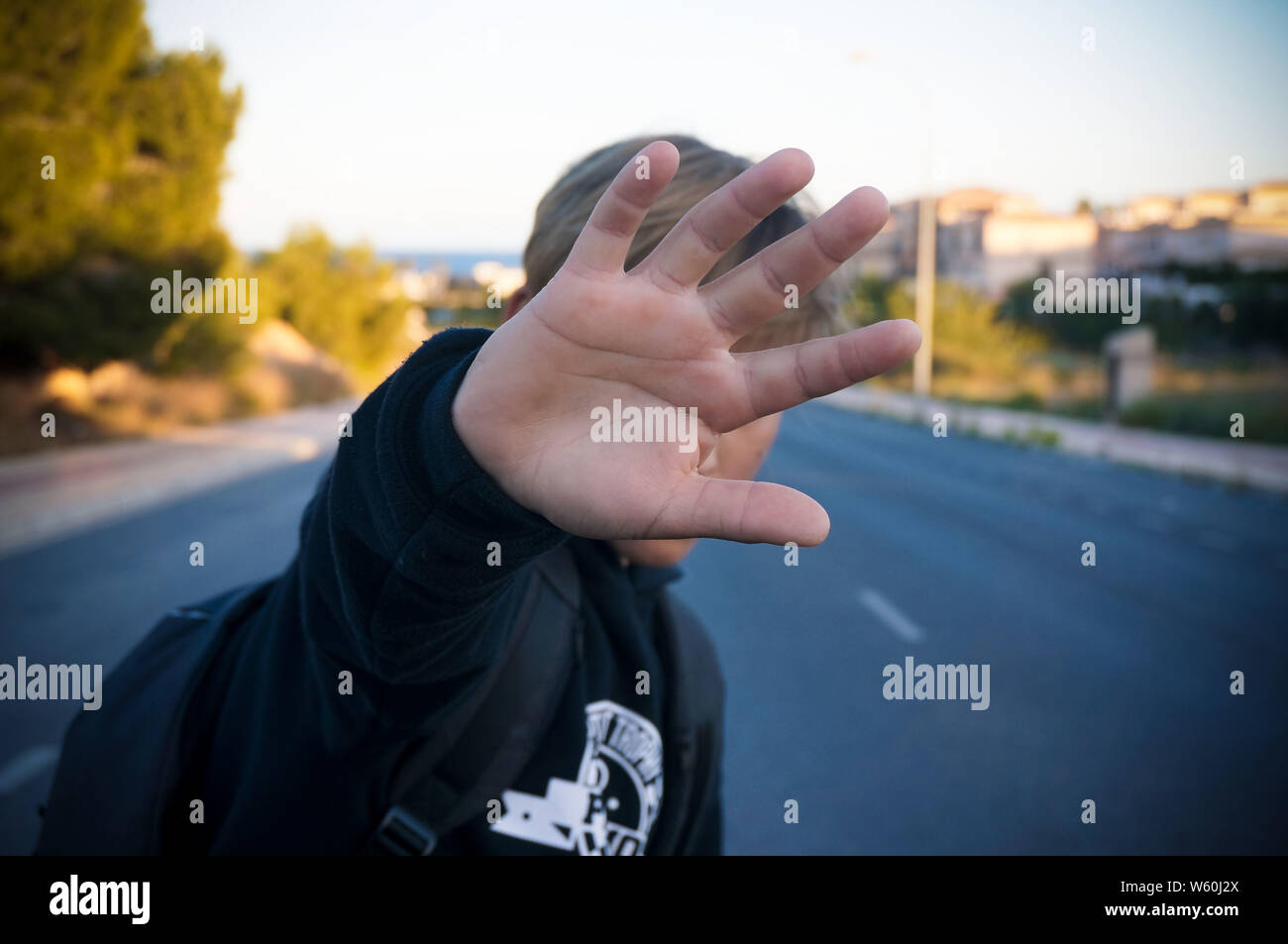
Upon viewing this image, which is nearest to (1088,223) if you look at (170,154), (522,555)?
(170,154)

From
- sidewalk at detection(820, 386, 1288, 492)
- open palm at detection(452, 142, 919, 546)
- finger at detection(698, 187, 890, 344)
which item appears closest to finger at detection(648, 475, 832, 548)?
open palm at detection(452, 142, 919, 546)

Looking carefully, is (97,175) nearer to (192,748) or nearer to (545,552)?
(192,748)

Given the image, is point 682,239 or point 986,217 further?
point 986,217

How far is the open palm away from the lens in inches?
32.2

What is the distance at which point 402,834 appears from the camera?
46.4 inches

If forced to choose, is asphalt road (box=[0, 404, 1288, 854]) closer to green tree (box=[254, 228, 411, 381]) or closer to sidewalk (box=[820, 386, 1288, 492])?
sidewalk (box=[820, 386, 1288, 492])

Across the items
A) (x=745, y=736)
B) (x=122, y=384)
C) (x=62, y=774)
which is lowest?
(x=745, y=736)

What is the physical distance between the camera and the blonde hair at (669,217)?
145 centimetres

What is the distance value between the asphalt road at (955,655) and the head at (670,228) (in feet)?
2.19

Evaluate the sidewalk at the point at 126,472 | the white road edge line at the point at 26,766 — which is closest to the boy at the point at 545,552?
the white road edge line at the point at 26,766

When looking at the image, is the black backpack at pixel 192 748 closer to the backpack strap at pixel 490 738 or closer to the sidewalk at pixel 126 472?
the backpack strap at pixel 490 738

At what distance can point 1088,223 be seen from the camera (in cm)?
6184

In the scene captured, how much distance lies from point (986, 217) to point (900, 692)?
2505 inches
